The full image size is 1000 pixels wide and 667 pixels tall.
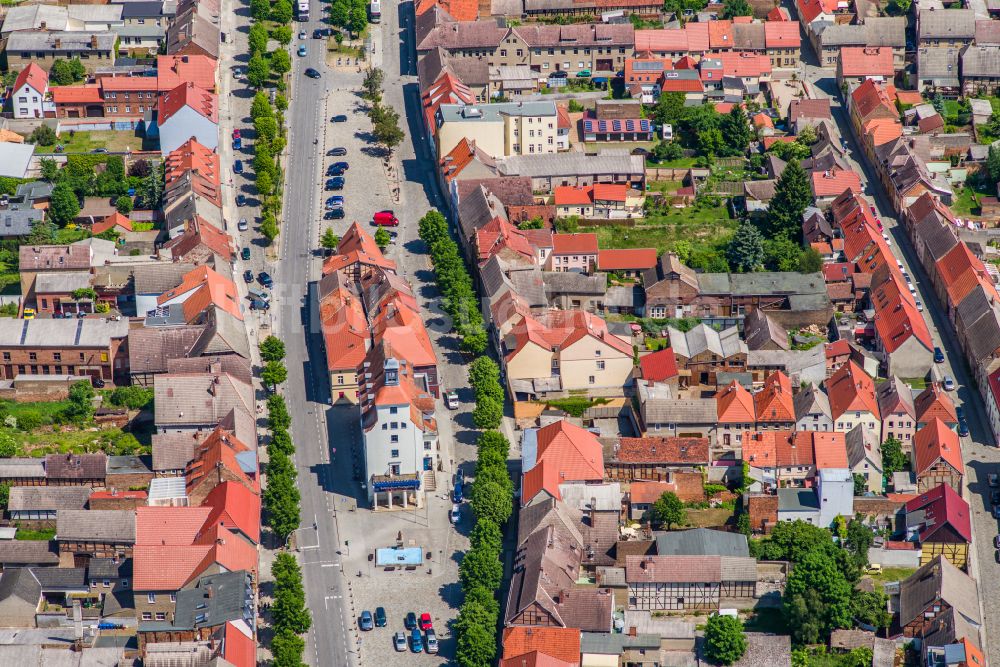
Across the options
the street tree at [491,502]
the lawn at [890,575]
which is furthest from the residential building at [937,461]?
the street tree at [491,502]

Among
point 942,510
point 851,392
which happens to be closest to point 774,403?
point 851,392

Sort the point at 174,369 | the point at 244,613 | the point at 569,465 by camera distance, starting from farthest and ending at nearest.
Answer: the point at 174,369
the point at 569,465
the point at 244,613

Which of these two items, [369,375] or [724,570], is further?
[369,375]

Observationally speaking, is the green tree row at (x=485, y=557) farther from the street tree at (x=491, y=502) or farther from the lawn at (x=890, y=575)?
the lawn at (x=890, y=575)

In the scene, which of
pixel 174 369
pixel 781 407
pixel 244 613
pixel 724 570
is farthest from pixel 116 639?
pixel 781 407

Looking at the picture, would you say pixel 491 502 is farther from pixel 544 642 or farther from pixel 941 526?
pixel 941 526

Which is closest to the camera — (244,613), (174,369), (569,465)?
(244,613)

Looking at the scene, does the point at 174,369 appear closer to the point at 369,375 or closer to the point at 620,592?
the point at 369,375
